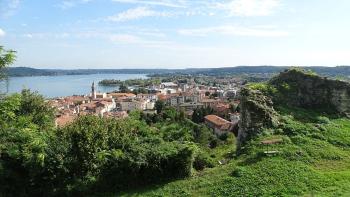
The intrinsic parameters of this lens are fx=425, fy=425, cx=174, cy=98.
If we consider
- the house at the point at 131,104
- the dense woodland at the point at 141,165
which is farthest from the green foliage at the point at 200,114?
the dense woodland at the point at 141,165

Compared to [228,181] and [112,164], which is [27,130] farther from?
[228,181]

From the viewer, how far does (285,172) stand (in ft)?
42.7

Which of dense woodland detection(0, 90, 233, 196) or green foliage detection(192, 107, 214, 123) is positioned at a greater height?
dense woodland detection(0, 90, 233, 196)

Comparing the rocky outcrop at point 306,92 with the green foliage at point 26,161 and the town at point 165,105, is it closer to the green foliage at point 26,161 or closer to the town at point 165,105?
the green foliage at point 26,161

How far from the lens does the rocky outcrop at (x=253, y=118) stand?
16.4 m

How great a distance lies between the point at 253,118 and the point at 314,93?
4701 mm

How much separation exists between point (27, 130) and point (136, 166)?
4075 millimetres

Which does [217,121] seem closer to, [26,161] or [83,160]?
[83,160]

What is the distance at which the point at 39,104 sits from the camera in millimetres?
24656

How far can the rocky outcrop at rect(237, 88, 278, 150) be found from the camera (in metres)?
16.4

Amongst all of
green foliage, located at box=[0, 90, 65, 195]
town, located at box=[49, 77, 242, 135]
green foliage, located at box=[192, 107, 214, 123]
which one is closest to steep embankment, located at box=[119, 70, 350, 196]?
green foliage, located at box=[0, 90, 65, 195]

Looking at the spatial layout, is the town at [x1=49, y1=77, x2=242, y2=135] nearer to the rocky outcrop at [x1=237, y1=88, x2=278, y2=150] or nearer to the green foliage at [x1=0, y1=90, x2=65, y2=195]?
the rocky outcrop at [x1=237, y1=88, x2=278, y2=150]

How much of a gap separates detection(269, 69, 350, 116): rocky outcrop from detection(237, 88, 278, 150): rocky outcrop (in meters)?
2.34

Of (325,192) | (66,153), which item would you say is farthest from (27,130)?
(325,192)
